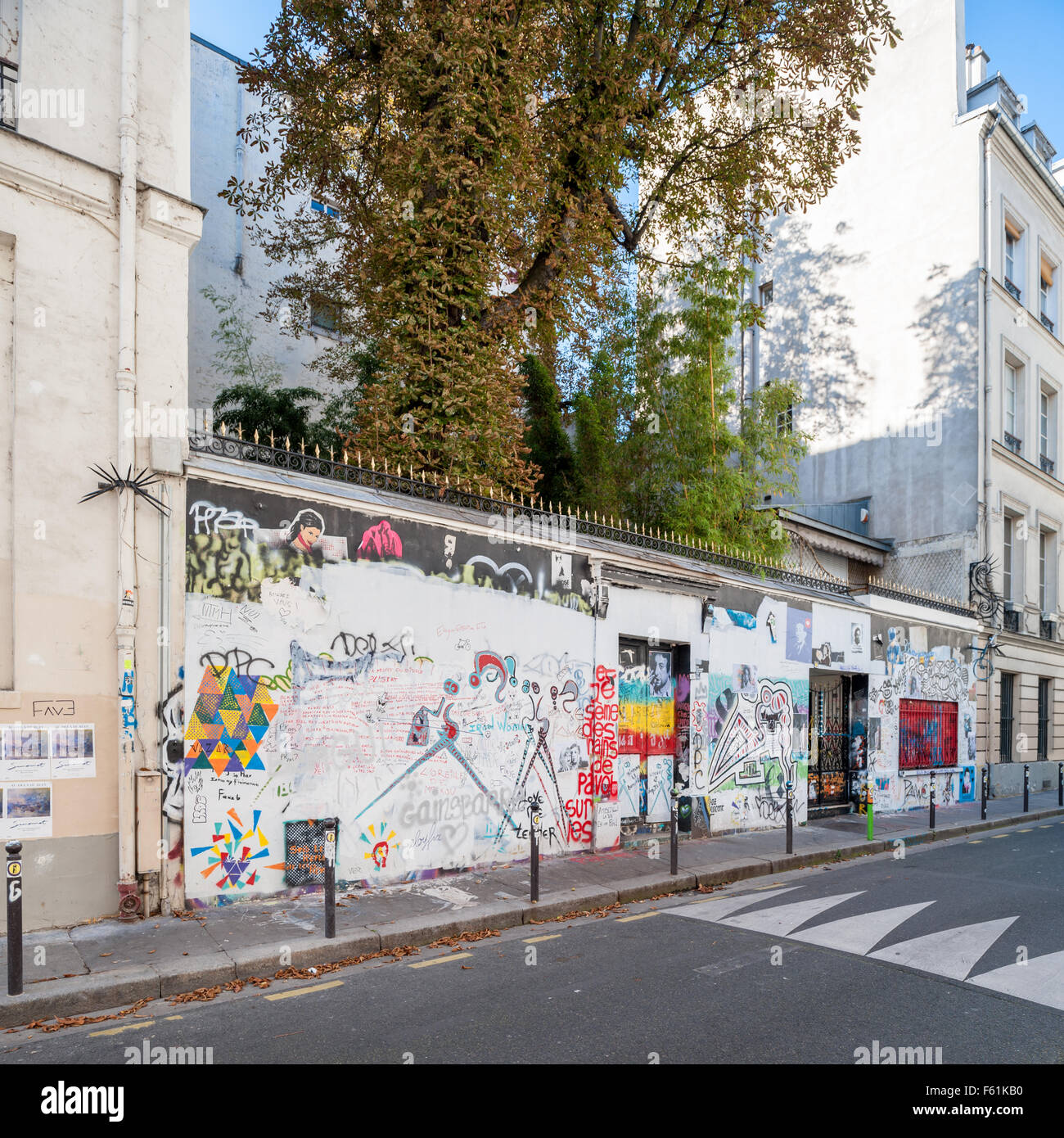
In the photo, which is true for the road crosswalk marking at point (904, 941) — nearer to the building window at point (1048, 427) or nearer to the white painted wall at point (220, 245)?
the white painted wall at point (220, 245)

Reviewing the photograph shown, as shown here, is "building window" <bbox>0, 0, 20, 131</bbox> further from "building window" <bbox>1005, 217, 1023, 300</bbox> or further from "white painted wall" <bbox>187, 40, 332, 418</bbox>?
"building window" <bbox>1005, 217, 1023, 300</bbox>

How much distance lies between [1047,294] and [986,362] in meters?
6.69

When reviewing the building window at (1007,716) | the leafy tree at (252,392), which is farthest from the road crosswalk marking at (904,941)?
the building window at (1007,716)

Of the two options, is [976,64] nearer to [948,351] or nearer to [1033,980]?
[948,351]

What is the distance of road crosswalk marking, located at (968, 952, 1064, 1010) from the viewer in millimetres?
5852

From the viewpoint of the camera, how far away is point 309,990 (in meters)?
5.84

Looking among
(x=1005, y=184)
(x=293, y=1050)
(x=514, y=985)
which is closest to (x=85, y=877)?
(x=293, y=1050)

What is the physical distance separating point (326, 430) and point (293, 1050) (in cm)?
1291

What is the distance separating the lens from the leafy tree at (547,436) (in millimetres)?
17172

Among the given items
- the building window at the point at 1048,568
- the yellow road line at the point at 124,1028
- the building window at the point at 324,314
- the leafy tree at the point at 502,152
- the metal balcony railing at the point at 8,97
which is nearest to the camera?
the yellow road line at the point at 124,1028

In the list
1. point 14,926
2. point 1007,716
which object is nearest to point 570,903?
point 14,926

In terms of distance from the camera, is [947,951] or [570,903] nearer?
[947,951]

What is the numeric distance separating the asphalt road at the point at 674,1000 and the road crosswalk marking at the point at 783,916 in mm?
33

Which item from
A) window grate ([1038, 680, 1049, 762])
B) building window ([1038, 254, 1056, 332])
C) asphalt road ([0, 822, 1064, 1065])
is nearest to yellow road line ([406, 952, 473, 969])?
asphalt road ([0, 822, 1064, 1065])
